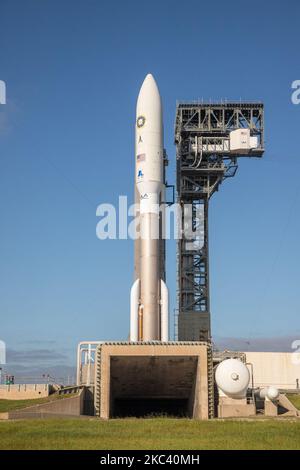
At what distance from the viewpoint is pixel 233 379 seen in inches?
1634

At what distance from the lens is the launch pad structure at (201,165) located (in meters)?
64.1

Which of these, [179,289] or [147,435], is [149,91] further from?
[147,435]

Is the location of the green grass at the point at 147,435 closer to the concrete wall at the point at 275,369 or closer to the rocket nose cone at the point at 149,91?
the rocket nose cone at the point at 149,91

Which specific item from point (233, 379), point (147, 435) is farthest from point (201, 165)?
point (147, 435)

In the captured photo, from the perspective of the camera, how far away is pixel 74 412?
4062cm

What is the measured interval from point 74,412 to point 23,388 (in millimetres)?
11217

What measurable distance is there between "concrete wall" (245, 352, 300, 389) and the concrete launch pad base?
53.8ft

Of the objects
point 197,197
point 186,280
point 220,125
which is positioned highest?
point 220,125

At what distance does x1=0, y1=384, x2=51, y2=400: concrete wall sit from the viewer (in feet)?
162

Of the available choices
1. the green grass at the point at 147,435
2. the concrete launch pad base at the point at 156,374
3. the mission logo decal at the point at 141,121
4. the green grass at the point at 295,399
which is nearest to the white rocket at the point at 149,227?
the mission logo decal at the point at 141,121

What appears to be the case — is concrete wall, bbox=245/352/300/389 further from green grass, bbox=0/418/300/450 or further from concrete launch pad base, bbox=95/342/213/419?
green grass, bbox=0/418/300/450

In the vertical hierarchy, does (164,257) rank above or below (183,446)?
above
